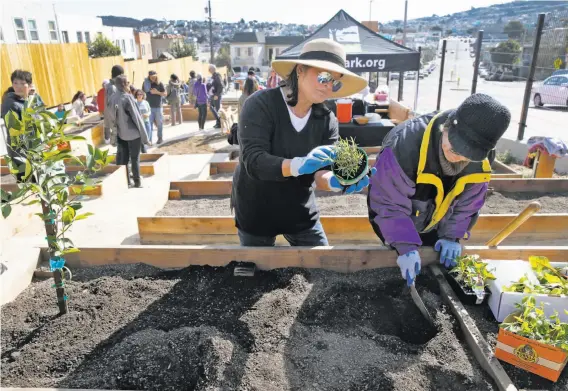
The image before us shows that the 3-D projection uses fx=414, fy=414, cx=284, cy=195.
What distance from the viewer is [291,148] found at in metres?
2.25

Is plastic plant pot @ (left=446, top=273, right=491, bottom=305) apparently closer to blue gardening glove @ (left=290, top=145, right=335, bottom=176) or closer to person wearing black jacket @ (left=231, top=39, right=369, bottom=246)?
person wearing black jacket @ (left=231, top=39, right=369, bottom=246)

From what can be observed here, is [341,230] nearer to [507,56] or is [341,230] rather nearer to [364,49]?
[364,49]

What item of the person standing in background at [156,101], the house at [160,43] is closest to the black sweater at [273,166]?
the person standing in background at [156,101]

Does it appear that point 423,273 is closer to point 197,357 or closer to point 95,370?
point 197,357

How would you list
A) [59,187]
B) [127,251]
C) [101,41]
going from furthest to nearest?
1. [101,41]
2. [127,251]
3. [59,187]

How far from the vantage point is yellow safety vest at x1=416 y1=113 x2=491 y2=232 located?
6.91 ft

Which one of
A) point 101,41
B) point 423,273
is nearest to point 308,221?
point 423,273

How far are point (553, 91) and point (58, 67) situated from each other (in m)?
18.4

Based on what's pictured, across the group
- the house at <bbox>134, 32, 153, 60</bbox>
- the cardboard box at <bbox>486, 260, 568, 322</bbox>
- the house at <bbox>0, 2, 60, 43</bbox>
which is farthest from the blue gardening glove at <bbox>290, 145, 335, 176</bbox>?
the house at <bbox>134, 32, 153, 60</bbox>

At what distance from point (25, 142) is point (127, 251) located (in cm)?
98

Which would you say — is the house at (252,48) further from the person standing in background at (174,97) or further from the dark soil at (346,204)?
the dark soil at (346,204)

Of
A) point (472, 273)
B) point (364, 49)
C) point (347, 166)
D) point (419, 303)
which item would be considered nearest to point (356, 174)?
point (347, 166)

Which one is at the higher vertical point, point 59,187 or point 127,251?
point 59,187

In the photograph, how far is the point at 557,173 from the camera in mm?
6332
